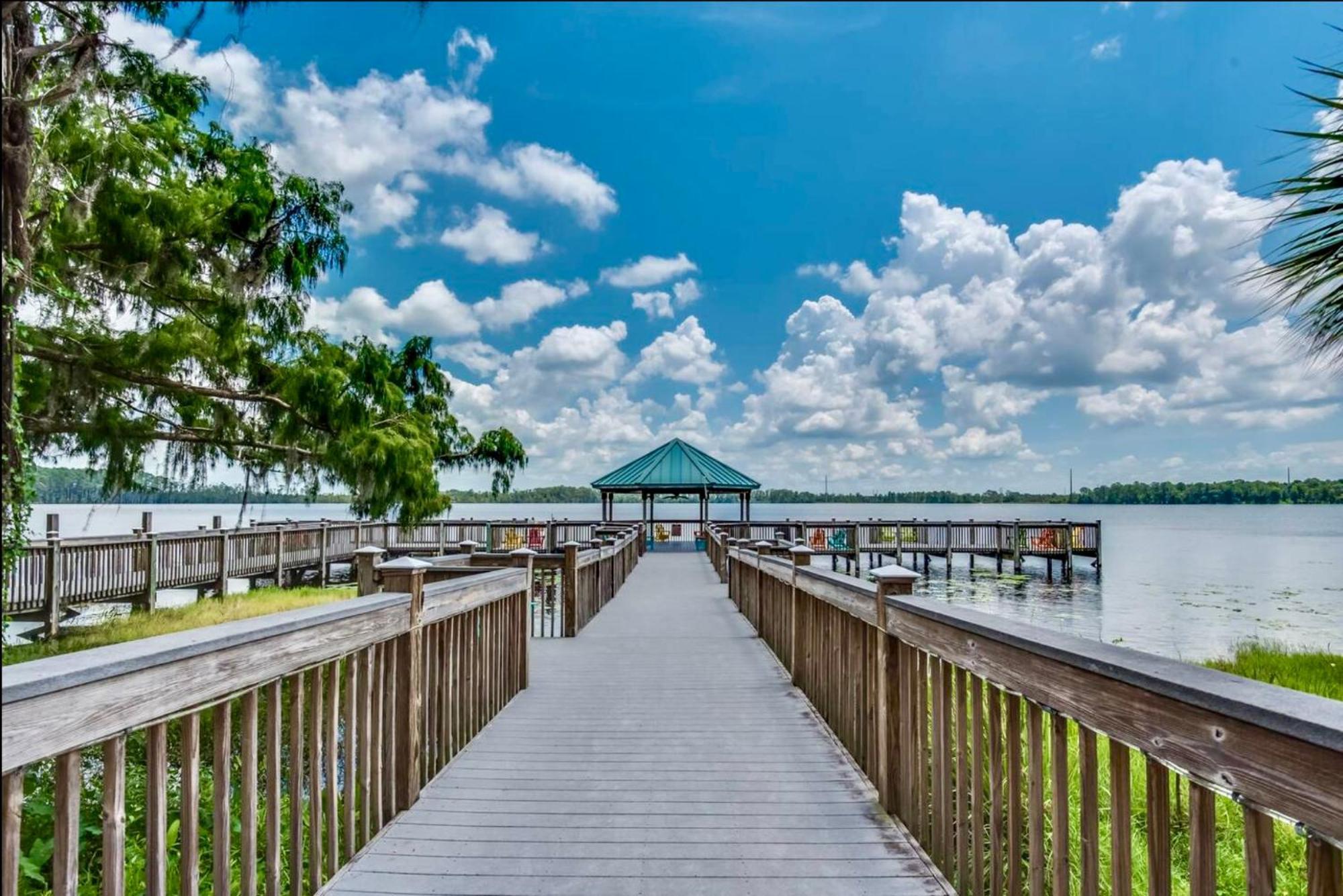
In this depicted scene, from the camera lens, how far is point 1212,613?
16.1 metres

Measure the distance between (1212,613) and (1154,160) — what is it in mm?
15733

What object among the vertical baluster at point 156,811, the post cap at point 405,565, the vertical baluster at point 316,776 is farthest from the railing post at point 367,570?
the vertical baluster at point 156,811

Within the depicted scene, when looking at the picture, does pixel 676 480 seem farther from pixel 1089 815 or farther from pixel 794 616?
pixel 1089 815

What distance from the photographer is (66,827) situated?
1.45m

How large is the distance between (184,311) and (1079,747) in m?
10.3

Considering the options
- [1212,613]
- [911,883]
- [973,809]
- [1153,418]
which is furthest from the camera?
[1153,418]

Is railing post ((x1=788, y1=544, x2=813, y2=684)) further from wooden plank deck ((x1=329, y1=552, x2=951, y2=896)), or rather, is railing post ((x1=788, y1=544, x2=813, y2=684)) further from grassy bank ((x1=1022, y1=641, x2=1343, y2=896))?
grassy bank ((x1=1022, y1=641, x2=1343, y2=896))

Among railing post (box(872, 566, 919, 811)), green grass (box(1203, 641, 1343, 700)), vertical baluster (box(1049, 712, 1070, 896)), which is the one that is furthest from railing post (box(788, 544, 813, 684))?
green grass (box(1203, 641, 1343, 700))

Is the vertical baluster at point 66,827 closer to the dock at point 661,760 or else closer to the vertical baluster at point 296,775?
the dock at point 661,760

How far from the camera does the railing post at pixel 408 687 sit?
309 centimetres

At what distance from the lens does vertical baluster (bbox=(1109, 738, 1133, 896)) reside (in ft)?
5.19

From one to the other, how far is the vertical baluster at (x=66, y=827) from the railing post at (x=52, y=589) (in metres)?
12.1

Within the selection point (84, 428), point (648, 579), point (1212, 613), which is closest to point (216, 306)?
point (84, 428)

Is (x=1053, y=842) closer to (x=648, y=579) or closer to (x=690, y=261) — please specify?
(x=648, y=579)
